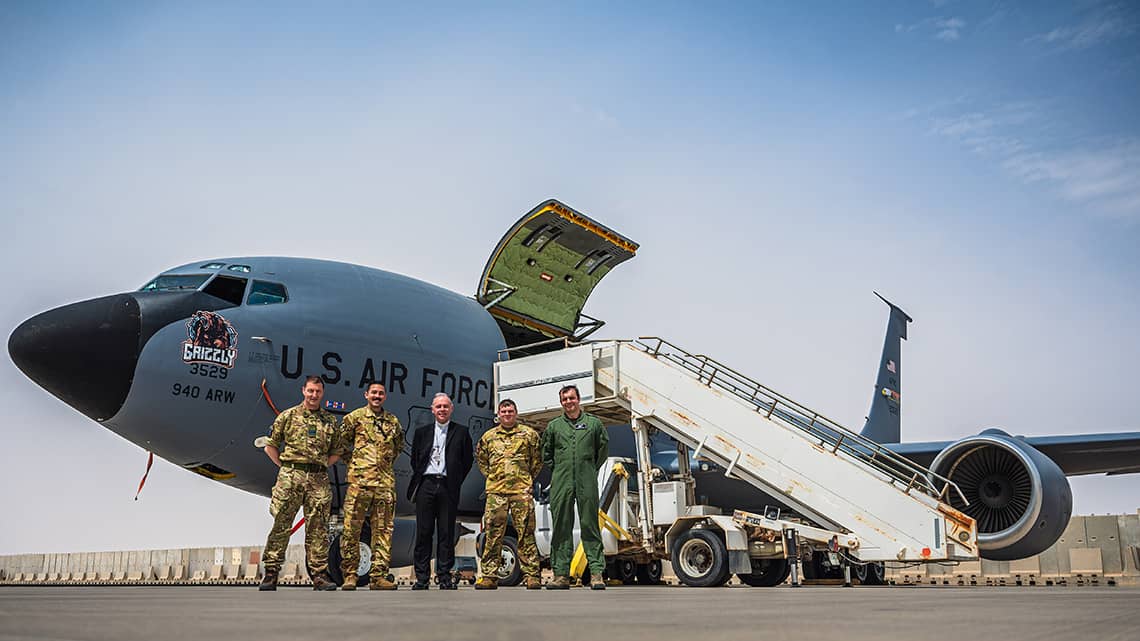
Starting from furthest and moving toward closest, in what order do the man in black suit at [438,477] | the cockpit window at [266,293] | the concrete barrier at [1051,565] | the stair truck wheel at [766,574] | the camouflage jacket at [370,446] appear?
1. the concrete barrier at [1051,565]
2. the stair truck wheel at [766,574]
3. the cockpit window at [266,293]
4. the man in black suit at [438,477]
5. the camouflage jacket at [370,446]

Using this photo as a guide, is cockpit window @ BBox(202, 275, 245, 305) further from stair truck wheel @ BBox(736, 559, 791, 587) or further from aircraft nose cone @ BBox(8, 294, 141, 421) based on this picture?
stair truck wheel @ BBox(736, 559, 791, 587)

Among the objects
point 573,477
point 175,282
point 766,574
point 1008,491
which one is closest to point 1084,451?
point 1008,491

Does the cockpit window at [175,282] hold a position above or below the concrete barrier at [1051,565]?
above

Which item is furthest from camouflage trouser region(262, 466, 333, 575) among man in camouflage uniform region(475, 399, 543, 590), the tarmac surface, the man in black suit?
the tarmac surface

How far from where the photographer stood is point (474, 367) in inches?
488

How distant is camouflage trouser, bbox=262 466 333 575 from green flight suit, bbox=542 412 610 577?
1.97 meters

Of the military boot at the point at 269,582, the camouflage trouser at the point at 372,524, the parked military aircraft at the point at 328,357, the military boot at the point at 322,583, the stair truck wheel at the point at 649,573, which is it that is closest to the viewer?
Result: the military boot at the point at 269,582

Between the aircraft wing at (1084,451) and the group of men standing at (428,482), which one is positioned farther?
the aircraft wing at (1084,451)

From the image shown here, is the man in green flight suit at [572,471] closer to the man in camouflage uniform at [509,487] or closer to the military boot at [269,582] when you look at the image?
the man in camouflage uniform at [509,487]

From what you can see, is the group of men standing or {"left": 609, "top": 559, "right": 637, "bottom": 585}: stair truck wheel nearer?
the group of men standing

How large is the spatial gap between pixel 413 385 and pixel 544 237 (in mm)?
3688

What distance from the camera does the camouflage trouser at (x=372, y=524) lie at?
8.09m

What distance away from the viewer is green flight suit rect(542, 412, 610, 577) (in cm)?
848

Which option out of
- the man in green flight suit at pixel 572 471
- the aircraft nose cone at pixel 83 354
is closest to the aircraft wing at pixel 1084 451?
the man in green flight suit at pixel 572 471
